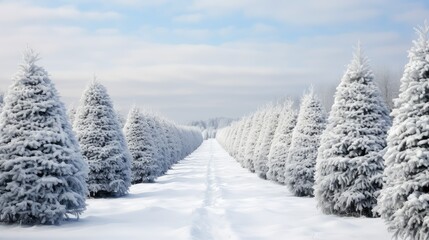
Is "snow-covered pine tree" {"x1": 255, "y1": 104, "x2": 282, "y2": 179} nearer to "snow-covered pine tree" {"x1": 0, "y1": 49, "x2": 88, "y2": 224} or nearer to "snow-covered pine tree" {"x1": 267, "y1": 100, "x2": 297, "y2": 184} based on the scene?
"snow-covered pine tree" {"x1": 267, "y1": 100, "x2": 297, "y2": 184}

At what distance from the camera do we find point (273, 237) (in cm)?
1088

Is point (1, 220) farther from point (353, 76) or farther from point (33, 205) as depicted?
point (353, 76)

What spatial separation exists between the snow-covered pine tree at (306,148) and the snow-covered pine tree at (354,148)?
14.3ft

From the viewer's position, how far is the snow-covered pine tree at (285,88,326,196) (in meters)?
18.7

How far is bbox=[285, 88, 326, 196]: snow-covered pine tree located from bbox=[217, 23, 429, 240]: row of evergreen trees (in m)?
0.04

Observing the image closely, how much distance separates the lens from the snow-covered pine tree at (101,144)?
19.0 metres

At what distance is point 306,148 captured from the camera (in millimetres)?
18938

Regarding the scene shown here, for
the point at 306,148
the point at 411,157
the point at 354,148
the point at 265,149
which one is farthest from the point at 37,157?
the point at 265,149

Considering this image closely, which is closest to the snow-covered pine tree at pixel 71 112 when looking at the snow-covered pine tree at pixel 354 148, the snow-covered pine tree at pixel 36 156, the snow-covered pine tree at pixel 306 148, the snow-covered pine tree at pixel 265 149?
the snow-covered pine tree at pixel 265 149

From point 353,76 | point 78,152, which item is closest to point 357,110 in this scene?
point 353,76

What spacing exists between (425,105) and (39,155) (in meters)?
9.93

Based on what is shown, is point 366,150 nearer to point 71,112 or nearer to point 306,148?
point 306,148

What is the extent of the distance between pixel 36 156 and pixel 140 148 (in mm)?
14338

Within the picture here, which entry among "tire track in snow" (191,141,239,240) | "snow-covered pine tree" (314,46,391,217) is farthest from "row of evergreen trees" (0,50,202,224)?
"snow-covered pine tree" (314,46,391,217)
